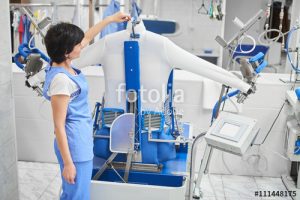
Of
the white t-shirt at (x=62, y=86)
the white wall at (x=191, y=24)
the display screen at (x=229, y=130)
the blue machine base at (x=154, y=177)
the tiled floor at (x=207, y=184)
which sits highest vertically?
the white wall at (x=191, y=24)

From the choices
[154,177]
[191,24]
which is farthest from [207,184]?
[191,24]

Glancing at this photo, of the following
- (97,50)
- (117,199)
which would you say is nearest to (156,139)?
(117,199)

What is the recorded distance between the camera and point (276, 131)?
10.8 feet

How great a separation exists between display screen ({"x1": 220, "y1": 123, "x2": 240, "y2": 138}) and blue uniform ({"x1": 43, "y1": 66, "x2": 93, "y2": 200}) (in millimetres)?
692

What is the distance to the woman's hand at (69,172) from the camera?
1781mm

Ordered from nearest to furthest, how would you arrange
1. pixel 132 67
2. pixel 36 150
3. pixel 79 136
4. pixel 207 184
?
1. pixel 79 136
2. pixel 132 67
3. pixel 207 184
4. pixel 36 150

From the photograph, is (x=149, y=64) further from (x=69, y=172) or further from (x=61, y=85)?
(x=69, y=172)

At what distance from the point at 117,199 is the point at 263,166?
1.77 meters

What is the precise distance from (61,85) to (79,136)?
10.6 inches

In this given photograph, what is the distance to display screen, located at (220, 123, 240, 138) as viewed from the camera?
6.72 feet

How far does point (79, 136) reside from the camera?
6.04 feet

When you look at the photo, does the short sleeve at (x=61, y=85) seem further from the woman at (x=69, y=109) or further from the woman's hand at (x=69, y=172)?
the woman's hand at (x=69, y=172)

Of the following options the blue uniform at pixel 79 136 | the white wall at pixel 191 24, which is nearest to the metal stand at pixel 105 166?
the blue uniform at pixel 79 136

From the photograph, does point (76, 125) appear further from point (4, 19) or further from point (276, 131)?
point (276, 131)
